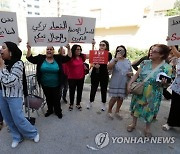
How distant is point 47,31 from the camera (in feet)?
11.1

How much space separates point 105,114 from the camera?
4172mm

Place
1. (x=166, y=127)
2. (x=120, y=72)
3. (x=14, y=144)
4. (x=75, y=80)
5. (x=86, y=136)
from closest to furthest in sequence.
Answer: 1. (x=14, y=144)
2. (x=86, y=136)
3. (x=166, y=127)
4. (x=120, y=72)
5. (x=75, y=80)

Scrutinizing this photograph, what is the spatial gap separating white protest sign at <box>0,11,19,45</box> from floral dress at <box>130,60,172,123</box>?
86.5 inches

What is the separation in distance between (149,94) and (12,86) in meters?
2.04

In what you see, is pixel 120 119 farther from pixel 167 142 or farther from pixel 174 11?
pixel 174 11

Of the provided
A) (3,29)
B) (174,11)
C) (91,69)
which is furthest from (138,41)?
(3,29)

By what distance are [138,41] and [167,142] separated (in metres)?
13.8

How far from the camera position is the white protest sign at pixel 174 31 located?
3.16 m

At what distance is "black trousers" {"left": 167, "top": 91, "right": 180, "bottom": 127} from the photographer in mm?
3341

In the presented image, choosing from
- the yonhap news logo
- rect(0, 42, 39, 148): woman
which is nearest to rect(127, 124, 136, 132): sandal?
the yonhap news logo

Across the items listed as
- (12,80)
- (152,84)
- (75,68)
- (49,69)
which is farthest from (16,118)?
(152,84)

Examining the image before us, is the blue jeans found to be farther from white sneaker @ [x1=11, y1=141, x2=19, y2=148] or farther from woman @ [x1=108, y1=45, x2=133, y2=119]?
woman @ [x1=108, y1=45, x2=133, y2=119]

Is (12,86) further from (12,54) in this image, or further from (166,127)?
(166,127)

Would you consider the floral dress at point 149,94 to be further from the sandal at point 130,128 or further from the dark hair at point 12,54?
the dark hair at point 12,54
